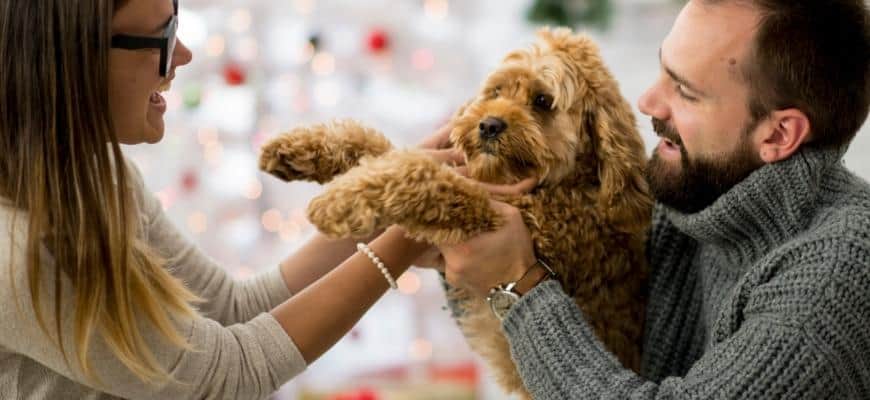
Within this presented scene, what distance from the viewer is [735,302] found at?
1.15 meters

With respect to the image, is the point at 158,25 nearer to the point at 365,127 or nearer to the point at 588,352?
the point at 365,127

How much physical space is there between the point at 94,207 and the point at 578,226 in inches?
29.2

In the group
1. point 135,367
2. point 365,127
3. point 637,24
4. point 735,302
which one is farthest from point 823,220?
point 637,24

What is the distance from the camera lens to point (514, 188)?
140 cm

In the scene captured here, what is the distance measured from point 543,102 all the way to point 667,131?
0.23m

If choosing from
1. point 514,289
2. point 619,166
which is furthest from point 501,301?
point 619,166

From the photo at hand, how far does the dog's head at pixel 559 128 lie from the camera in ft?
4.49

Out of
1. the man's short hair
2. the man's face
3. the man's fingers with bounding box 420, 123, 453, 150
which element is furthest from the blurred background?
the man's short hair

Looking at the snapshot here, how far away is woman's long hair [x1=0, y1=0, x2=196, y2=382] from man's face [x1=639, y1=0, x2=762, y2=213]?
0.79m

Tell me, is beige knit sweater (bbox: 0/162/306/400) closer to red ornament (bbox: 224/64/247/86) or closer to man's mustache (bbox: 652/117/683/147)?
man's mustache (bbox: 652/117/683/147)

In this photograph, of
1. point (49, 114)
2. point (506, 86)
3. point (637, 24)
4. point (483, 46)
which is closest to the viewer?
point (49, 114)

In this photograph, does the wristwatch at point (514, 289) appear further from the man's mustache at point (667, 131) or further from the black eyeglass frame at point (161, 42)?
the black eyeglass frame at point (161, 42)

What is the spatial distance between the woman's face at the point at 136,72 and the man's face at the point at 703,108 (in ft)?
2.40

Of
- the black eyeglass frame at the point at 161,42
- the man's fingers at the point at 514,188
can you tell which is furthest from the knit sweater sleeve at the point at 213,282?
the man's fingers at the point at 514,188
